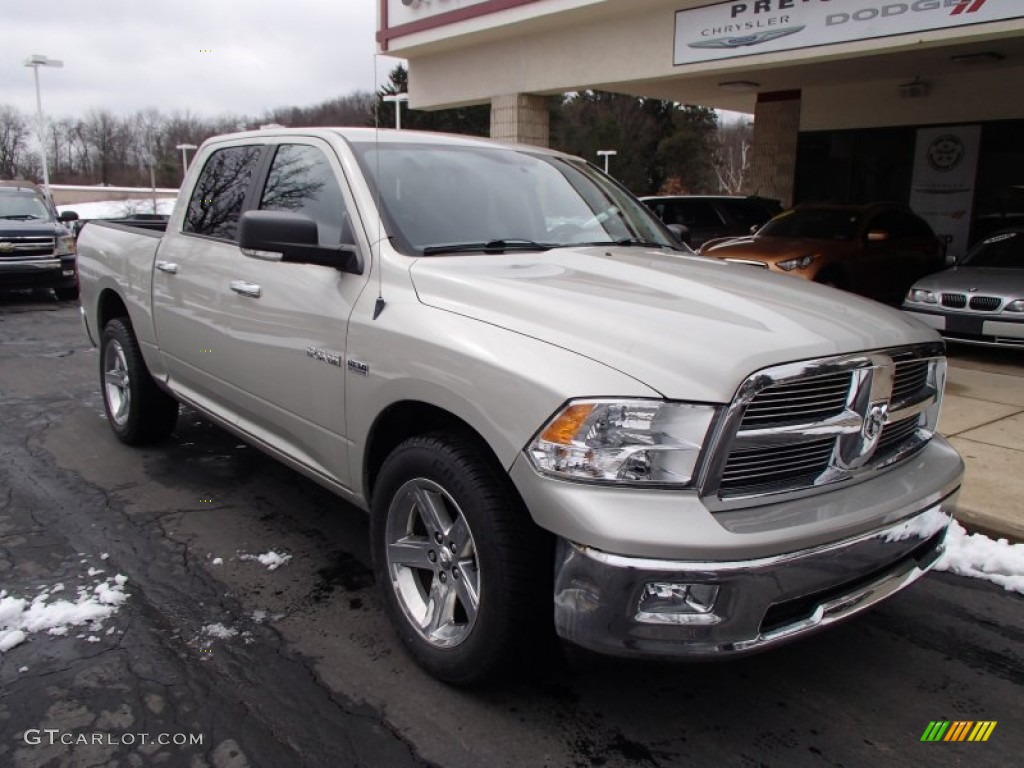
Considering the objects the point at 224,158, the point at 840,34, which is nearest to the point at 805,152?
the point at 840,34

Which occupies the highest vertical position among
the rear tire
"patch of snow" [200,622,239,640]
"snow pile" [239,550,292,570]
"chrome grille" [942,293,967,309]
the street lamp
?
the street lamp

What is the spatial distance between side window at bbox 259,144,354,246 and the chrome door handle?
39 cm

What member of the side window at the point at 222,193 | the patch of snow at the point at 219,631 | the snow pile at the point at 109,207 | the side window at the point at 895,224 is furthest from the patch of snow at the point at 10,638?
the snow pile at the point at 109,207

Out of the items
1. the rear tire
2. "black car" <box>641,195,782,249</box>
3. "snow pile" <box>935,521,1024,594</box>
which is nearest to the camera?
"snow pile" <box>935,521,1024,594</box>

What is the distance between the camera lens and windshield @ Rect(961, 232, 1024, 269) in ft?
31.0

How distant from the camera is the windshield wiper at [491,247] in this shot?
3.27m

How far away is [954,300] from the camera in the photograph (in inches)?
347

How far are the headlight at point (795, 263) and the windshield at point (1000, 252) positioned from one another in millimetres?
1741

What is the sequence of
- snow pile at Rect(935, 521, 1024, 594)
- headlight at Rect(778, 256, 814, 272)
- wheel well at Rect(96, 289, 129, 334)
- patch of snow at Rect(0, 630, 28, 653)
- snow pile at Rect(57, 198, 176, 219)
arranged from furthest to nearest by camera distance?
snow pile at Rect(57, 198, 176, 219)
headlight at Rect(778, 256, 814, 272)
wheel well at Rect(96, 289, 129, 334)
snow pile at Rect(935, 521, 1024, 594)
patch of snow at Rect(0, 630, 28, 653)

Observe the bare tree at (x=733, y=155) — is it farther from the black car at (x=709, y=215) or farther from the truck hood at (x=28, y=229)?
the truck hood at (x=28, y=229)

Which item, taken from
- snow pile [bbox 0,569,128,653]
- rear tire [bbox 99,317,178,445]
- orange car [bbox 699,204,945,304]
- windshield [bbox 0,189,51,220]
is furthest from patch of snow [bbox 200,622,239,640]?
windshield [bbox 0,189,51,220]

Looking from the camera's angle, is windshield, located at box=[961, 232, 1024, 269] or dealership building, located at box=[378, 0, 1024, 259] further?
dealership building, located at box=[378, 0, 1024, 259]

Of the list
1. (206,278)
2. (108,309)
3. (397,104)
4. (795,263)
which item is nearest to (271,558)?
(206,278)

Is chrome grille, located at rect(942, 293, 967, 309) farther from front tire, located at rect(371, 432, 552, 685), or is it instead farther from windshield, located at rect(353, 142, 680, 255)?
front tire, located at rect(371, 432, 552, 685)
